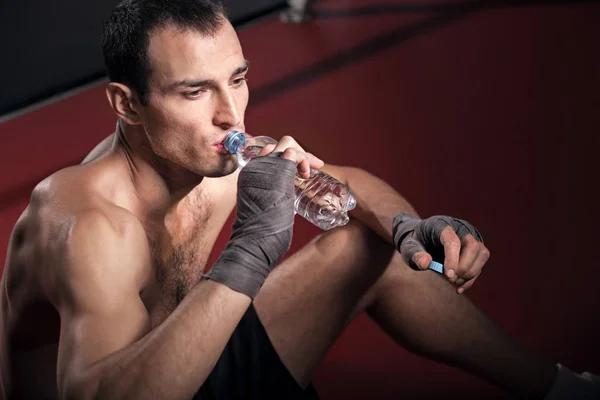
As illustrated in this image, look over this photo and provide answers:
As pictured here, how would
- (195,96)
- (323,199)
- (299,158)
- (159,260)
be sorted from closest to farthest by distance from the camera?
(299,158)
(195,96)
(159,260)
(323,199)

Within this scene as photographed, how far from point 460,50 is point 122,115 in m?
2.29

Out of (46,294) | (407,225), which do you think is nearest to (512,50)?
(407,225)

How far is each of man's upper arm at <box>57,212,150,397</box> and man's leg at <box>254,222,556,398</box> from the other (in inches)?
14.8

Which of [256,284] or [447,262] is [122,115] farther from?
[447,262]

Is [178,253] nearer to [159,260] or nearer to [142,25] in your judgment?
[159,260]

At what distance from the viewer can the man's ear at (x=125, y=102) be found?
1576 mm

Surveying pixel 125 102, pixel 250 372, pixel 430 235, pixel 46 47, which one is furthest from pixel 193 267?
pixel 46 47

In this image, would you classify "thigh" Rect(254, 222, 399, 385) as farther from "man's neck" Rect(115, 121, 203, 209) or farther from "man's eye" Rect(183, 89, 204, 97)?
"man's eye" Rect(183, 89, 204, 97)

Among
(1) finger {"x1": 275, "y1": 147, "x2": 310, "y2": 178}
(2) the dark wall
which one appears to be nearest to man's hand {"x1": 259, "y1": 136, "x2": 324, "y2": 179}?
(1) finger {"x1": 275, "y1": 147, "x2": 310, "y2": 178}

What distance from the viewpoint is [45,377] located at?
1624 millimetres

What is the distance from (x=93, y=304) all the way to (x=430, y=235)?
0.61 meters

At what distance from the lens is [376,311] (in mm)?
1827

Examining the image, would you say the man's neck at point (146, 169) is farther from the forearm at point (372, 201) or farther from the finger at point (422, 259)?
the finger at point (422, 259)

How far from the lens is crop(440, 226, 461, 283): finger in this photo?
1485 mm
